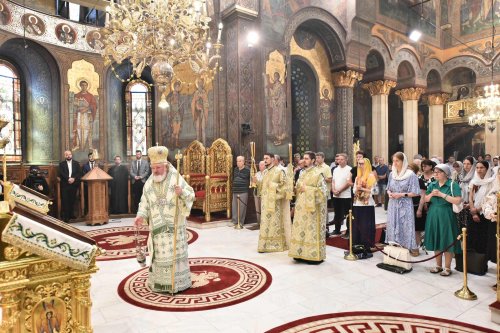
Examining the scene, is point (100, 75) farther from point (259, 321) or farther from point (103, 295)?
point (259, 321)

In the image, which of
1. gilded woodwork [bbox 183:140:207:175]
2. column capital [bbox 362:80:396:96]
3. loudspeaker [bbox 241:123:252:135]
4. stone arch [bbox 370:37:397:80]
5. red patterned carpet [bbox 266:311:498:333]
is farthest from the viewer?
column capital [bbox 362:80:396:96]

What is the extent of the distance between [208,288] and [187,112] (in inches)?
267

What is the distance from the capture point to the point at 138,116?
11906 mm

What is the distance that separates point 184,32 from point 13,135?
647 centimetres

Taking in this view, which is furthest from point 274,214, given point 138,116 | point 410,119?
point 410,119

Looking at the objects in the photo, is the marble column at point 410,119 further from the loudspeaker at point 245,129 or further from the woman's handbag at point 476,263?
the woman's handbag at point 476,263

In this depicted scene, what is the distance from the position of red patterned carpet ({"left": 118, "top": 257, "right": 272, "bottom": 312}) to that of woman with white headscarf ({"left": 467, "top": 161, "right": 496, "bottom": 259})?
9.52 feet

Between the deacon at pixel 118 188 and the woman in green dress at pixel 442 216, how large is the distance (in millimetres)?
8297

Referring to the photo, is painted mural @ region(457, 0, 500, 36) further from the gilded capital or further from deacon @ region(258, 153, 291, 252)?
deacon @ region(258, 153, 291, 252)

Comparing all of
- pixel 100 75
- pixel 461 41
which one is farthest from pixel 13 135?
pixel 461 41

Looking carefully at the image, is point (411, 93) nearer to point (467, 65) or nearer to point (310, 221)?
point (467, 65)

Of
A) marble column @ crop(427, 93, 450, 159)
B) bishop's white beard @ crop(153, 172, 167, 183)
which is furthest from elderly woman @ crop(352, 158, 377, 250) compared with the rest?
marble column @ crop(427, 93, 450, 159)

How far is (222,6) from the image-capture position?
9.85 metres

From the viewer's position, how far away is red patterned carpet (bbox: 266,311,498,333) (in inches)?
131
